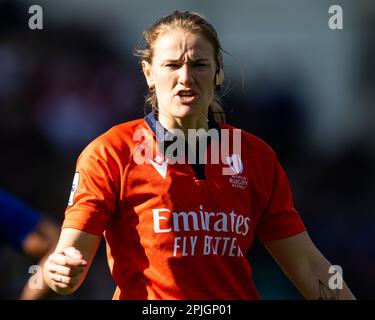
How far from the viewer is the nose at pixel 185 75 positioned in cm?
345

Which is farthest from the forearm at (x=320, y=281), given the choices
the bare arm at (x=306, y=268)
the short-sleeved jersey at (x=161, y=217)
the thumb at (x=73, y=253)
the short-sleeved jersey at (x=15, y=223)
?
the short-sleeved jersey at (x=15, y=223)

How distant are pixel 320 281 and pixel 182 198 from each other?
0.73 meters

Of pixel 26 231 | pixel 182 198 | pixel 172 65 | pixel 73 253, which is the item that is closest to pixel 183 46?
pixel 172 65

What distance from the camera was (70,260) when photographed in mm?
3000

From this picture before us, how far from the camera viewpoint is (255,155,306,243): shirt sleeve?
368cm

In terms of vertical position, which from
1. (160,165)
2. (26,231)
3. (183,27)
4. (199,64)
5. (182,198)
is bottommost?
(26,231)

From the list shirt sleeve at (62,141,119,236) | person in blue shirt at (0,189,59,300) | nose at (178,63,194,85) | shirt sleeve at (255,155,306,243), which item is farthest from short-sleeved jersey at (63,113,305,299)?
person in blue shirt at (0,189,59,300)

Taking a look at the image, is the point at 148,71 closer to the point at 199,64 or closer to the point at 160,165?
the point at 199,64

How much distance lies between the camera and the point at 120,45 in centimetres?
740

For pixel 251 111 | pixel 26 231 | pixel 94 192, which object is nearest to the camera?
pixel 94 192

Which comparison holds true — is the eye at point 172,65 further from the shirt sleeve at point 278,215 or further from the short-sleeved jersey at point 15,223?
the short-sleeved jersey at point 15,223

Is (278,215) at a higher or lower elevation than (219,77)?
lower

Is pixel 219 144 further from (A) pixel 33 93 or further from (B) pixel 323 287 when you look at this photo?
(A) pixel 33 93
